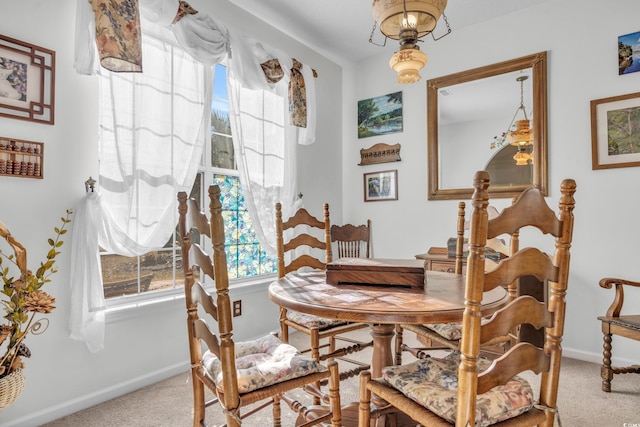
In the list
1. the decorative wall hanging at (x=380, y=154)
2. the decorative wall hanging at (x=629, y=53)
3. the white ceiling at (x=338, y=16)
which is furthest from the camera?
the decorative wall hanging at (x=380, y=154)

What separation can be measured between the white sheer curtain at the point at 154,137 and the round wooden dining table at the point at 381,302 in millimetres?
1053

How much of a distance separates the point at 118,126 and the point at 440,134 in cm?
273

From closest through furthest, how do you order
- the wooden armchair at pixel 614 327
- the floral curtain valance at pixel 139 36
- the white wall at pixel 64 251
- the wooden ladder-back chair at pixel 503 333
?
1. the wooden ladder-back chair at pixel 503 333
2. the white wall at pixel 64 251
3. the floral curtain valance at pixel 139 36
4. the wooden armchair at pixel 614 327

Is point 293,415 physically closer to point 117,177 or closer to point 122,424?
point 122,424

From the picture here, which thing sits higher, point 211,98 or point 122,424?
point 211,98

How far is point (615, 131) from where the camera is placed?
267cm

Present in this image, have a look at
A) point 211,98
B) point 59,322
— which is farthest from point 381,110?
point 59,322

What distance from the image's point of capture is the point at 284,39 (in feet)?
11.2

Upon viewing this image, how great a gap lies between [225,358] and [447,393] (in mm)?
719

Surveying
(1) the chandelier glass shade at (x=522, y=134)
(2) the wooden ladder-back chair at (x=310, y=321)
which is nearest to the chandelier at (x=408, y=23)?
(2) the wooden ladder-back chair at (x=310, y=321)

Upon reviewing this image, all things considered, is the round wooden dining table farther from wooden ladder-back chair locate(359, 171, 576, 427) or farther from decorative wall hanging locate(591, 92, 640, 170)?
decorative wall hanging locate(591, 92, 640, 170)

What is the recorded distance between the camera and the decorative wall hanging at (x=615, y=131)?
2.61 meters

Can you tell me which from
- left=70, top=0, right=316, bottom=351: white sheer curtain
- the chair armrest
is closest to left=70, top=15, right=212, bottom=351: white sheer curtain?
left=70, top=0, right=316, bottom=351: white sheer curtain

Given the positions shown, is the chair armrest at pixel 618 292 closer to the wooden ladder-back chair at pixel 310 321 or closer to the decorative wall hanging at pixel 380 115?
the wooden ladder-back chair at pixel 310 321
